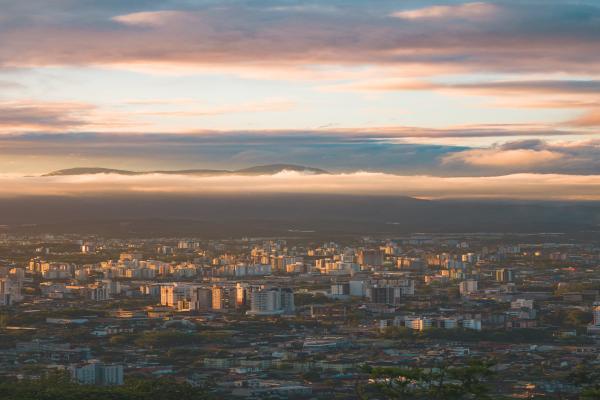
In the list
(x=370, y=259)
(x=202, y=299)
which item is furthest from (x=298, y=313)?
(x=370, y=259)

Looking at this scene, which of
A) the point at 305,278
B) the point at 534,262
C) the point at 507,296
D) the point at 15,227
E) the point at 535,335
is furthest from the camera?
the point at 15,227

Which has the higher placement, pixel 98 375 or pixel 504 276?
pixel 504 276

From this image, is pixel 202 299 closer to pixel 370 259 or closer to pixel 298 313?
pixel 298 313

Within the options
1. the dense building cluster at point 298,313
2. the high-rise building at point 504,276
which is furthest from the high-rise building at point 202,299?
the high-rise building at point 504,276

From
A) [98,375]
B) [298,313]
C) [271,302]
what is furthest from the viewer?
[271,302]

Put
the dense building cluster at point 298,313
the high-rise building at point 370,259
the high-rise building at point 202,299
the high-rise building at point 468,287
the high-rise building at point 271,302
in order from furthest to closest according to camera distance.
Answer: the high-rise building at point 370,259, the high-rise building at point 468,287, the high-rise building at point 202,299, the high-rise building at point 271,302, the dense building cluster at point 298,313

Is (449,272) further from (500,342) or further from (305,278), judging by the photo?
(500,342)

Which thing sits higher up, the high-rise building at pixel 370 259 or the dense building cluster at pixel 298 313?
the high-rise building at pixel 370 259

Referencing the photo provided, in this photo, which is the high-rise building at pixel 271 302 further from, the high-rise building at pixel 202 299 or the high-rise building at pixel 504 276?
the high-rise building at pixel 504 276

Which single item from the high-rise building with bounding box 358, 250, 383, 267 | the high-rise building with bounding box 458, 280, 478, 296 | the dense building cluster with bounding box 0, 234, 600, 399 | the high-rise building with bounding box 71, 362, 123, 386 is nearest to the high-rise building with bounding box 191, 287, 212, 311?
the dense building cluster with bounding box 0, 234, 600, 399

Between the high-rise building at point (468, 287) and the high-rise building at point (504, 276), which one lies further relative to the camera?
the high-rise building at point (504, 276)

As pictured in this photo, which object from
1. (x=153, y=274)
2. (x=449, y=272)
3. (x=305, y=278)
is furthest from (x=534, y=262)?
(x=153, y=274)
